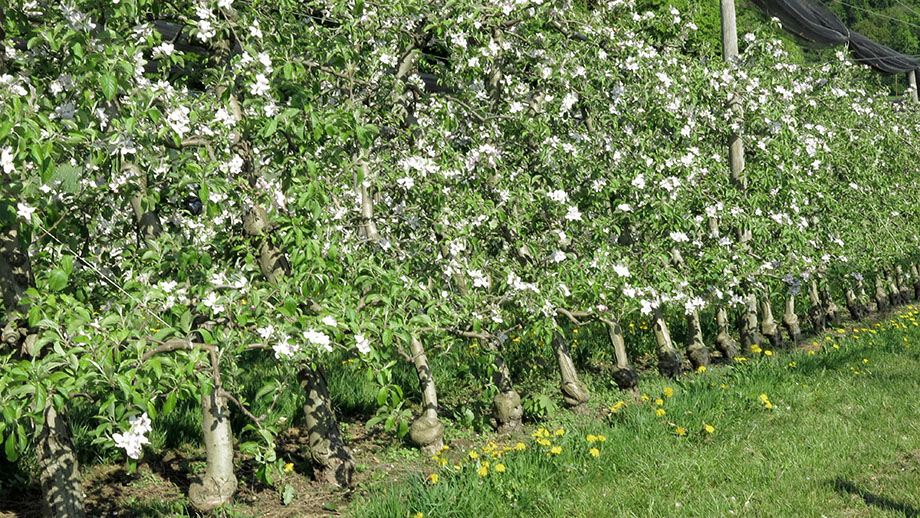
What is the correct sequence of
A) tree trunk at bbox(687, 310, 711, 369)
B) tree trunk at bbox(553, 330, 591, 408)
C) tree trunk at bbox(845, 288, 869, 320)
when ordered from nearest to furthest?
tree trunk at bbox(553, 330, 591, 408) < tree trunk at bbox(687, 310, 711, 369) < tree trunk at bbox(845, 288, 869, 320)

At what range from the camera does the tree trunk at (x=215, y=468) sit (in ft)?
13.2

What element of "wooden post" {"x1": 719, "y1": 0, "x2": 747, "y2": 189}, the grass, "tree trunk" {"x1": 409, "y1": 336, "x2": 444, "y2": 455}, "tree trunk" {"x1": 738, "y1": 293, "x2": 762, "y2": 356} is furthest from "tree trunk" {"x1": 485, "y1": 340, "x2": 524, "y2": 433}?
"tree trunk" {"x1": 738, "y1": 293, "x2": 762, "y2": 356}

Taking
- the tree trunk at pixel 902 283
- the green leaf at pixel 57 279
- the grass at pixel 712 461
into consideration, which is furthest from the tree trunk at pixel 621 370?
the tree trunk at pixel 902 283

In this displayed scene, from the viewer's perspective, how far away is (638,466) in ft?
14.3

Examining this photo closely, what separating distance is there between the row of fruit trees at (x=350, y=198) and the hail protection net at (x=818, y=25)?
3581mm

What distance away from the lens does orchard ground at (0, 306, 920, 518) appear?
388 cm

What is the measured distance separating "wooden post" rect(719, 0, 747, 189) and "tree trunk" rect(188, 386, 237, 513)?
4.72m

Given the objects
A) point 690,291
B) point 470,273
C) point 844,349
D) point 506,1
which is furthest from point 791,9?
point 470,273

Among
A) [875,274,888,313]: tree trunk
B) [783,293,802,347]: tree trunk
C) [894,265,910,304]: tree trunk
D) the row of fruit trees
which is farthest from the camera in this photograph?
[894,265,910,304]: tree trunk

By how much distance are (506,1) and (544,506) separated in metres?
3.15

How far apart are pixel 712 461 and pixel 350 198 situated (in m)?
2.79

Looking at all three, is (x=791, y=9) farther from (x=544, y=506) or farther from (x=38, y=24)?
(x=38, y=24)

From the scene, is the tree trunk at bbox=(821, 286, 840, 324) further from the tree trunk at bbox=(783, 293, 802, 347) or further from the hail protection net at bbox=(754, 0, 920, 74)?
the hail protection net at bbox=(754, 0, 920, 74)

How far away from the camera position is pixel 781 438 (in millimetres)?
4863
